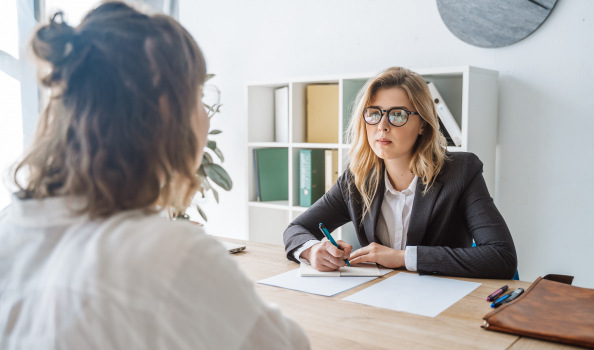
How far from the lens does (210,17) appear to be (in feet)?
11.2

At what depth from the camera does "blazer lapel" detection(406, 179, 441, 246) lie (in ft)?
5.21

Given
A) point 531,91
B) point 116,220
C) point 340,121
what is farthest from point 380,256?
point 531,91

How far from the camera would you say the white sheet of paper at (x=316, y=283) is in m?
1.19

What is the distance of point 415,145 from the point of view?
1791 mm

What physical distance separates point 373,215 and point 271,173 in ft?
4.19

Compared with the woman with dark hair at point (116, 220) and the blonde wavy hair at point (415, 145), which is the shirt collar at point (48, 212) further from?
the blonde wavy hair at point (415, 145)

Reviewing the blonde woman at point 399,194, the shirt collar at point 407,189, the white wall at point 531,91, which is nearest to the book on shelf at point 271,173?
the white wall at point 531,91

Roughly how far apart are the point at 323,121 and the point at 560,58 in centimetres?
121

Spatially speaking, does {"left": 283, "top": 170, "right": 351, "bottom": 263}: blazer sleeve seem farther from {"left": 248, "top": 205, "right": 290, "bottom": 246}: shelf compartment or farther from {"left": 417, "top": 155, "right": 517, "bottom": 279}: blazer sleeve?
{"left": 248, "top": 205, "right": 290, "bottom": 246}: shelf compartment

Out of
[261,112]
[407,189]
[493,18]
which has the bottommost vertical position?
[407,189]

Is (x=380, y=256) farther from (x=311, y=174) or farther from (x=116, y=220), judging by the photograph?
(x=311, y=174)

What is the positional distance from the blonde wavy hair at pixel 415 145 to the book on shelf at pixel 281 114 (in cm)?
101

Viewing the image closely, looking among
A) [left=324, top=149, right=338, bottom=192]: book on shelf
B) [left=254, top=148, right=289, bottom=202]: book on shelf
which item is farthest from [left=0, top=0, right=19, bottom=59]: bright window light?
[left=324, top=149, right=338, bottom=192]: book on shelf

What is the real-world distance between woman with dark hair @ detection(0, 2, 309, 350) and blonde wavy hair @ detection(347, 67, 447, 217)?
1.14 metres
